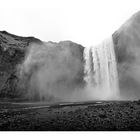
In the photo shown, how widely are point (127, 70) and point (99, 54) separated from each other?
11.4 ft

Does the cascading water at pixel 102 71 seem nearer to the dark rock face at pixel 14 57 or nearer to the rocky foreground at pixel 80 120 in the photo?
the dark rock face at pixel 14 57

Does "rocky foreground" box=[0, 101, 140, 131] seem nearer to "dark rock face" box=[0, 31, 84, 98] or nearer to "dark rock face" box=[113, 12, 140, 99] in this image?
"dark rock face" box=[113, 12, 140, 99]

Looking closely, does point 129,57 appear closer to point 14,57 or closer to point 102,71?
point 102,71

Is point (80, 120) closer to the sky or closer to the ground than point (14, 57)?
closer to the ground

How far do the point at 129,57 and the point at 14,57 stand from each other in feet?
38.4

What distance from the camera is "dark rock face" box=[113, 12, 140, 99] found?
18375 millimetres

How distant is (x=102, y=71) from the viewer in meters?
19.8

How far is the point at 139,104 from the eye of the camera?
33.6 feet

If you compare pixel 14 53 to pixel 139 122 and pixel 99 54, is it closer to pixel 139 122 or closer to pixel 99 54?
pixel 99 54

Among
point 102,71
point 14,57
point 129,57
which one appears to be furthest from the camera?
point 14,57

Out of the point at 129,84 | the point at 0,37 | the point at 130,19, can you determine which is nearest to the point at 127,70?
the point at 129,84

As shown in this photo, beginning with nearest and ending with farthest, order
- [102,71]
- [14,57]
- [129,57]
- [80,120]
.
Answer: [80,120], [129,57], [102,71], [14,57]

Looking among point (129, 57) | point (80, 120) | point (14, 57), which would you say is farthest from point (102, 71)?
point (80, 120)

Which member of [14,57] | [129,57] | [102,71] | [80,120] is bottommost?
[80,120]
